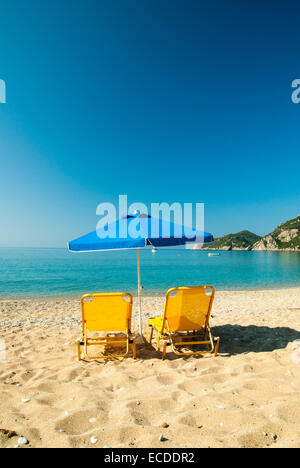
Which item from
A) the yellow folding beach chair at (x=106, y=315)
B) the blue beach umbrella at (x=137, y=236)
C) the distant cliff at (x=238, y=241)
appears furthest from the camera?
the distant cliff at (x=238, y=241)

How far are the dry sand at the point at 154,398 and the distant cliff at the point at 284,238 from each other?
134 metres

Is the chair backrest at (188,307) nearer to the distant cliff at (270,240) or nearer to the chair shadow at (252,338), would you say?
the chair shadow at (252,338)

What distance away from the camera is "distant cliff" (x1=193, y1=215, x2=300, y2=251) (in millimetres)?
123500

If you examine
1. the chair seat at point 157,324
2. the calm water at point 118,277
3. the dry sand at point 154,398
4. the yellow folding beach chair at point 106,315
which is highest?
the yellow folding beach chair at point 106,315

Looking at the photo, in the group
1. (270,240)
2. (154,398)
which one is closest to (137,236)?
(154,398)

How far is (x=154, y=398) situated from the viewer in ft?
9.21

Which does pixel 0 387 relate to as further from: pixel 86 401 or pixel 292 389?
pixel 292 389

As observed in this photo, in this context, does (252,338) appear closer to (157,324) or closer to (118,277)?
(157,324)

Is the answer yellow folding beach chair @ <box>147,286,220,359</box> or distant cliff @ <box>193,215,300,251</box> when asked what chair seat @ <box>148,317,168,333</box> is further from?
distant cliff @ <box>193,215,300,251</box>

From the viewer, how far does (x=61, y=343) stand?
5.23 meters

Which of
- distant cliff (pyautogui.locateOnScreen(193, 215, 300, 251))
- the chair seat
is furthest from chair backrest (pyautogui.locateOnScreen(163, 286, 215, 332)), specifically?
distant cliff (pyautogui.locateOnScreen(193, 215, 300, 251))

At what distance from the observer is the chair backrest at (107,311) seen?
13.5ft

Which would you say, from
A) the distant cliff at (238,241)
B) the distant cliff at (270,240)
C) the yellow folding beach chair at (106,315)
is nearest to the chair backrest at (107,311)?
the yellow folding beach chair at (106,315)
